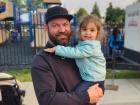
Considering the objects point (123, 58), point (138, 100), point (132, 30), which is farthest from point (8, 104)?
point (123, 58)

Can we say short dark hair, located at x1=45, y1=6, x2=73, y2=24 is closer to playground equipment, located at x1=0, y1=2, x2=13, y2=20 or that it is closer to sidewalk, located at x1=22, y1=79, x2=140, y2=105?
sidewalk, located at x1=22, y1=79, x2=140, y2=105

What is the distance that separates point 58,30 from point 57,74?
29 centimetres

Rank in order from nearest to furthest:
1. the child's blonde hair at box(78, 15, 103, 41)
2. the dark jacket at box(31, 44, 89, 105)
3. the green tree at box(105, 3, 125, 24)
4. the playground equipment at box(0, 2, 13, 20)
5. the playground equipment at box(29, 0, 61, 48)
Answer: the dark jacket at box(31, 44, 89, 105)
the child's blonde hair at box(78, 15, 103, 41)
the playground equipment at box(29, 0, 61, 48)
the playground equipment at box(0, 2, 13, 20)
the green tree at box(105, 3, 125, 24)

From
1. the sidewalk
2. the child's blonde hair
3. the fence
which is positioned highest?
the child's blonde hair

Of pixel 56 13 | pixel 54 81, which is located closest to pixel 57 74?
pixel 54 81

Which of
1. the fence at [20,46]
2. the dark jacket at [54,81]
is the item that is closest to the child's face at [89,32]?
the dark jacket at [54,81]

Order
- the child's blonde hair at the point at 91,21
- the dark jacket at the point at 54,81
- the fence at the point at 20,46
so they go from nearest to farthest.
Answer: the dark jacket at the point at 54,81
the child's blonde hair at the point at 91,21
the fence at the point at 20,46

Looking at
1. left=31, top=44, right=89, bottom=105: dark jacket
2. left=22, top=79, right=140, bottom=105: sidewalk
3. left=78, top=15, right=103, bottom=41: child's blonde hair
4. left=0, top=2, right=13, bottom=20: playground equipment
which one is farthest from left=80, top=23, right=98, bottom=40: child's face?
left=0, top=2, right=13, bottom=20: playground equipment

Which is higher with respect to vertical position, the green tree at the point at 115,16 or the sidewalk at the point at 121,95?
the green tree at the point at 115,16

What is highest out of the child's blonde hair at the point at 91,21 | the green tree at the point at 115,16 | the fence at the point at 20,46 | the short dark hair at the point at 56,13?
the short dark hair at the point at 56,13

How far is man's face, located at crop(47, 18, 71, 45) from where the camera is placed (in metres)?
2.39

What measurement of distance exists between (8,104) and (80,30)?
163cm

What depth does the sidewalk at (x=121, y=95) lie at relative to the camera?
24.0 ft

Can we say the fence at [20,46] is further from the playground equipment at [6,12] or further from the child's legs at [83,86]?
the child's legs at [83,86]
